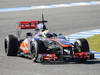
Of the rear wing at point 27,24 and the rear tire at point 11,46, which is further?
the rear wing at point 27,24

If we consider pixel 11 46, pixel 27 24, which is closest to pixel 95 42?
pixel 27 24

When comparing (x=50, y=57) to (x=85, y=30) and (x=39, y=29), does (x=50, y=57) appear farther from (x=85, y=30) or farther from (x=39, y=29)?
(x=85, y=30)

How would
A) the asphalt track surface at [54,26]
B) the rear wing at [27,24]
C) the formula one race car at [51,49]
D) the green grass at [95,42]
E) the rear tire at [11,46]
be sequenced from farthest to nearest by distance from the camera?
the green grass at [95,42], the rear wing at [27,24], the rear tire at [11,46], the formula one race car at [51,49], the asphalt track surface at [54,26]

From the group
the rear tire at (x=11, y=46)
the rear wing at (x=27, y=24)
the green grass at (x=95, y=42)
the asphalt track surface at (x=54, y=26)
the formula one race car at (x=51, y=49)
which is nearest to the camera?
the asphalt track surface at (x=54, y=26)

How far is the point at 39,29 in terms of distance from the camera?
49.8ft

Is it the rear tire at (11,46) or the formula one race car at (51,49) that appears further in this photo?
the rear tire at (11,46)

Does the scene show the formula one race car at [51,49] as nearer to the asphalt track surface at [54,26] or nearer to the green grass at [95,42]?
the asphalt track surface at [54,26]

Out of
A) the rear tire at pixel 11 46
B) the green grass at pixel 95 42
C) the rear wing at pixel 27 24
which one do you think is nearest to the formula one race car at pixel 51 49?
the rear tire at pixel 11 46

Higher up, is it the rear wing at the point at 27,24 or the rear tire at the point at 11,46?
the rear wing at the point at 27,24

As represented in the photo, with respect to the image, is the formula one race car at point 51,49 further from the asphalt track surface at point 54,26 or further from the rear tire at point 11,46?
the asphalt track surface at point 54,26

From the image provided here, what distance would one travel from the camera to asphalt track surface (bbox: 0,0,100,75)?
11.8m

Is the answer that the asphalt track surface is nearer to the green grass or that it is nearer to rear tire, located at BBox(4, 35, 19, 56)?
rear tire, located at BBox(4, 35, 19, 56)

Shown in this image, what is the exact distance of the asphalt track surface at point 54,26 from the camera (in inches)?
463

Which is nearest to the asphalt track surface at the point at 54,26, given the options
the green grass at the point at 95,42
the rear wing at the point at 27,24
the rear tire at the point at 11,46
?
the rear tire at the point at 11,46
